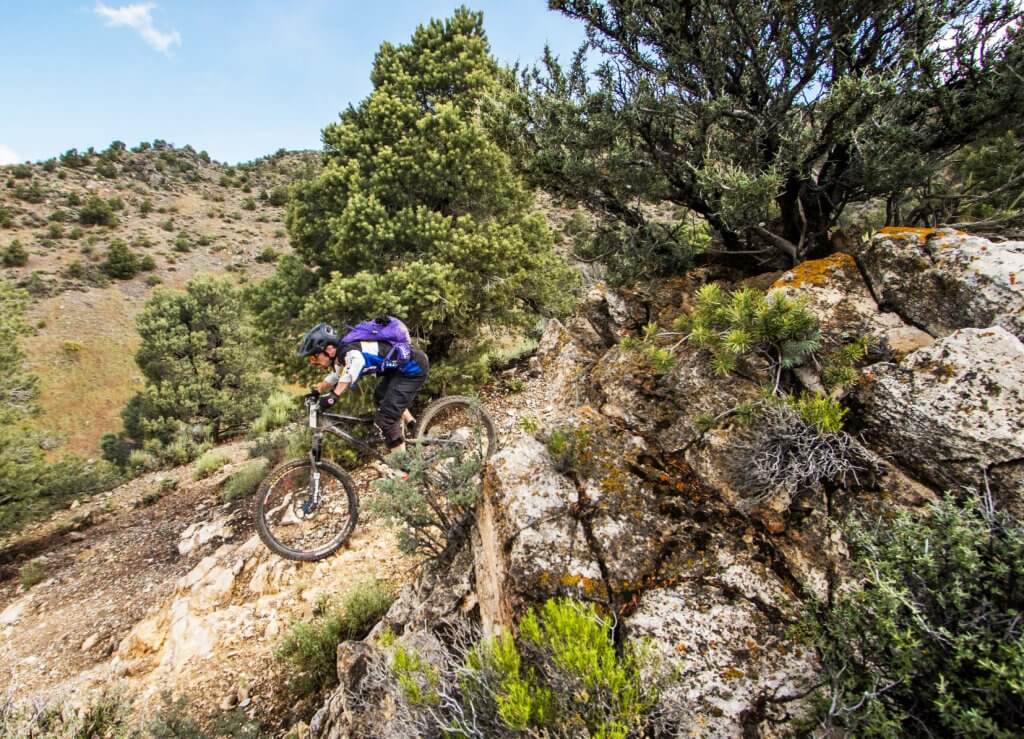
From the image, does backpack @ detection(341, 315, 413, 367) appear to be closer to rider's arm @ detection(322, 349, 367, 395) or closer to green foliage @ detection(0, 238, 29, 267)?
rider's arm @ detection(322, 349, 367, 395)

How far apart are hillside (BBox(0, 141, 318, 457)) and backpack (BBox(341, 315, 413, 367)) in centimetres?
1566

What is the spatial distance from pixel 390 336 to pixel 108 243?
157 ft

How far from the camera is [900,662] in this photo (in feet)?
6.39

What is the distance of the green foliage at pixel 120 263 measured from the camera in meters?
35.1

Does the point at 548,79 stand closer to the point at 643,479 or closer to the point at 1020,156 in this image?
the point at 643,479

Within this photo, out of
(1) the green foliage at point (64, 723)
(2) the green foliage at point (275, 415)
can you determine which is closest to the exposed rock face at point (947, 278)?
(1) the green foliage at point (64, 723)

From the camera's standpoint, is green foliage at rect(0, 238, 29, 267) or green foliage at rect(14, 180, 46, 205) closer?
green foliage at rect(0, 238, 29, 267)

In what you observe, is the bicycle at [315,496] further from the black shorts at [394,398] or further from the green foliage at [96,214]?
the green foliage at [96,214]

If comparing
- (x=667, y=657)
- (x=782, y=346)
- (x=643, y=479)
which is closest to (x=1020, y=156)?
(x=782, y=346)

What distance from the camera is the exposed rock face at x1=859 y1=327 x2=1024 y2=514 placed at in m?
2.26

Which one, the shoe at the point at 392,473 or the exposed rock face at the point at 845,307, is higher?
the exposed rock face at the point at 845,307

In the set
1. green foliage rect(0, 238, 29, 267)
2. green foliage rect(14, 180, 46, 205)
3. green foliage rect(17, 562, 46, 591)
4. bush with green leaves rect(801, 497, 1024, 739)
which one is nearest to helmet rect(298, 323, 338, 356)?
bush with green leaves rect(801, 497, 1024, 739)

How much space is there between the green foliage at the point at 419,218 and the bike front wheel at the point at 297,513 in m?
3.64

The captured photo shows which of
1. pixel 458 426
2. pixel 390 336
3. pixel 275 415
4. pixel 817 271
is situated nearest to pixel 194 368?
pixel 275 415
